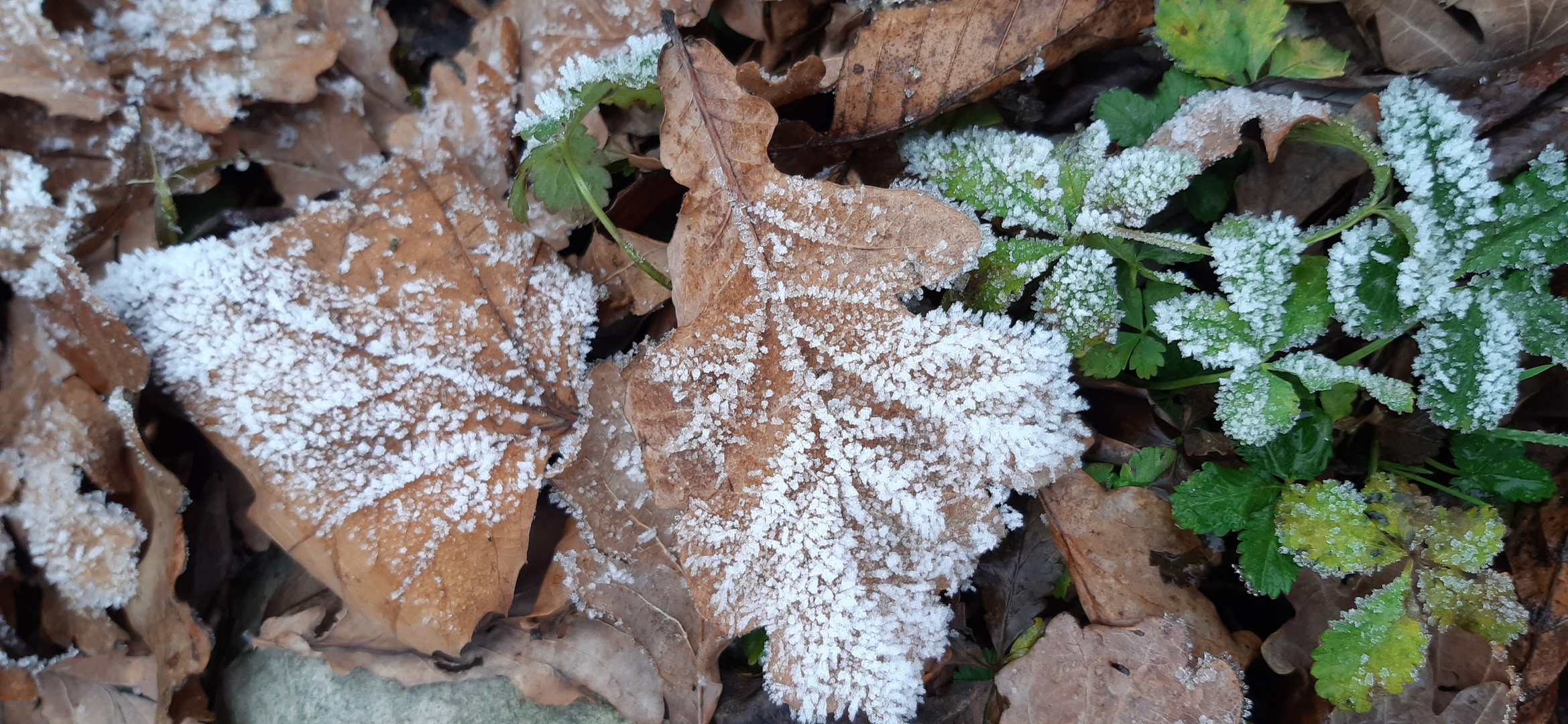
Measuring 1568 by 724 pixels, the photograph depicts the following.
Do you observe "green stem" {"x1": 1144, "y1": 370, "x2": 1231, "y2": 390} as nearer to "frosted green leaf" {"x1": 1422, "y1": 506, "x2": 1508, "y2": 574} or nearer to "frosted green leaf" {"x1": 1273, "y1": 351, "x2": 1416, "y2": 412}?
"frosted green leaf" {"x1": 1273, "y1": 351, "x2": 1416, "y2": 412}

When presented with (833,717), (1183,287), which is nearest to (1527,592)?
(1183,287)

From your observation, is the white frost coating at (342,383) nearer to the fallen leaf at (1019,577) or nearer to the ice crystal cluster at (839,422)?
the ice crystal cluster at (839,422)

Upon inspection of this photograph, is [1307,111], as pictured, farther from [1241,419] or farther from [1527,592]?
[1527,592]

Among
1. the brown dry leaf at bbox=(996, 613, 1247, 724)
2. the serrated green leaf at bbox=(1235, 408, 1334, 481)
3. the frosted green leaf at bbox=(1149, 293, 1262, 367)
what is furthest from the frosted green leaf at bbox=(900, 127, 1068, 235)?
the brown dry leaf at bbox=(996, 613, 1247, 724)

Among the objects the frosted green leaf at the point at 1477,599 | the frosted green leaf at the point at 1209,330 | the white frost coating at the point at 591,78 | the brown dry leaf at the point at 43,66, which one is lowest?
the frosted green leaf at the point at 1477,599

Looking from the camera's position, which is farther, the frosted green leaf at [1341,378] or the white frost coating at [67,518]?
the white frost coating at [67,518]

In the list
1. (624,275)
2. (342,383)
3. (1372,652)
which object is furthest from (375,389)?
(1372,652)

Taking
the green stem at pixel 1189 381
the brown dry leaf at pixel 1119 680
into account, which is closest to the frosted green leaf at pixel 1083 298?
the green stem at pixel 1189 381
